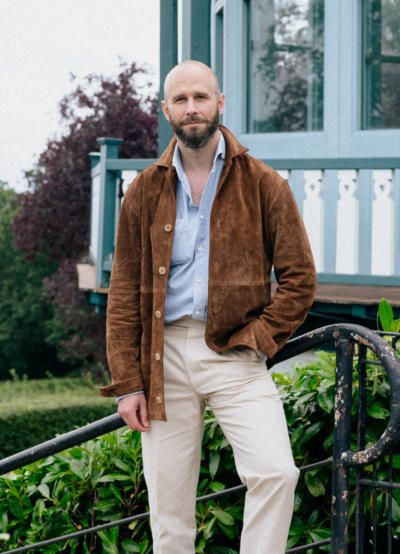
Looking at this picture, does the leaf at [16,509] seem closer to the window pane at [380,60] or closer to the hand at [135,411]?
the hand at [135,411]

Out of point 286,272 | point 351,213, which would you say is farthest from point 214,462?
point 351,213

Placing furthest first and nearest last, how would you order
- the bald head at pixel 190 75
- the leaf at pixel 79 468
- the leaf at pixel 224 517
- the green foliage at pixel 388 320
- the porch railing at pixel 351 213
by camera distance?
the porch railing at pixel 351 213 → the leaf at pixel 79 468 → the leaf at pixel 224 517 → the green foliage at pixel 388 320 → the bald head at pixel 190 75

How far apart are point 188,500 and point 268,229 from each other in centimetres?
94

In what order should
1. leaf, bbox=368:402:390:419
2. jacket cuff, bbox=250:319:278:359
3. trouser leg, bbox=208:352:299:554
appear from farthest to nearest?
1. leaf, bbox=368:402:390:419
2. jacket cuff, bbox=250:319:278:359
3. trouser leg, bbox=208:352:299:554

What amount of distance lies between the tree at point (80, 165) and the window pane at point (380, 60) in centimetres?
1285

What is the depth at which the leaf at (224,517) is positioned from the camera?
3096 millimetres

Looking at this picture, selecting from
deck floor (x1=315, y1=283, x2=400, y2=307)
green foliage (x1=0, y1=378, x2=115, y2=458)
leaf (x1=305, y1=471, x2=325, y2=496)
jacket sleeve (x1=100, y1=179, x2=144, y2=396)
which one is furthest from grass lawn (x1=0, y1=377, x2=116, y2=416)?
jacket sleeve (x1=100, y1=179, x2=144, y2=396)

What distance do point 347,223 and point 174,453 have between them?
407 cm

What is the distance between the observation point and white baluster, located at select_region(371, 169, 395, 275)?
6184 mm

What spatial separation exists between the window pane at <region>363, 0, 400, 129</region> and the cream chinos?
5215 mm

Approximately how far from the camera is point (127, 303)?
275 centimetres

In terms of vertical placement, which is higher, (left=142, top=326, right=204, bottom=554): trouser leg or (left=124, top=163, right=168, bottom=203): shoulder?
(left=124, top=163, right=168, bottom=203): shoulder

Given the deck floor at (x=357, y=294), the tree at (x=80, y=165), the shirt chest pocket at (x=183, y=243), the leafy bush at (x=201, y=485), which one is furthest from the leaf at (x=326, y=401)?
the tree at (x=80, y=165)

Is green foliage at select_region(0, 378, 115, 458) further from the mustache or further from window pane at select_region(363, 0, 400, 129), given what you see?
the mustache
